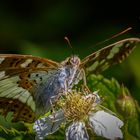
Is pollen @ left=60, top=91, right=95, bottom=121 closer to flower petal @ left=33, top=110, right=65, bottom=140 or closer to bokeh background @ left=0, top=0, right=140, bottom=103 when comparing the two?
flower petal @ left=33, top=110, right=65, bottom=140

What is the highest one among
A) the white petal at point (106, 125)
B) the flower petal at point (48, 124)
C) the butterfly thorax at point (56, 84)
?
the butterfly thorax at point (56, 84)

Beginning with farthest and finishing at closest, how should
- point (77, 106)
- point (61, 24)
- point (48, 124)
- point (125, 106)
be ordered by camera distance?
point (61, 24) → point (77, 106) → point (48, 124) → point (125, 106)

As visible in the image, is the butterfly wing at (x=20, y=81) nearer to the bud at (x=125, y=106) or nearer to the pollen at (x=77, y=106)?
the pollen at (x=77, y=106)

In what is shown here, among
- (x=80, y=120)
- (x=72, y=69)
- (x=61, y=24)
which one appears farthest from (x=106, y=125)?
(x=61, y=24)

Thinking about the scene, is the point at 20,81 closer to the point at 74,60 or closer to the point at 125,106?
the point at 74,60

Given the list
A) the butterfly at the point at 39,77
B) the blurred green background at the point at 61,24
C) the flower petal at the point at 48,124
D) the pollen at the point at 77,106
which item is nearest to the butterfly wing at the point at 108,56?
the butterfly at the point at 39,77

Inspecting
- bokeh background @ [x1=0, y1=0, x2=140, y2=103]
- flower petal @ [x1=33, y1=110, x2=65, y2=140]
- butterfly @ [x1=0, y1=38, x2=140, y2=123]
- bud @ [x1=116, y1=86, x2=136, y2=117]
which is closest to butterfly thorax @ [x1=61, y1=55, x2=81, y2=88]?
butterfly @ [x1=0, y1=38, x2=140, y2=123]

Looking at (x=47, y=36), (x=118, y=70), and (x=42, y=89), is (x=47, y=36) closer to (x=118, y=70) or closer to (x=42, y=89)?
(x=118, y=70)

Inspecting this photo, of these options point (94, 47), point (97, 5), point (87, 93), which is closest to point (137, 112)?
point (87, 93)
